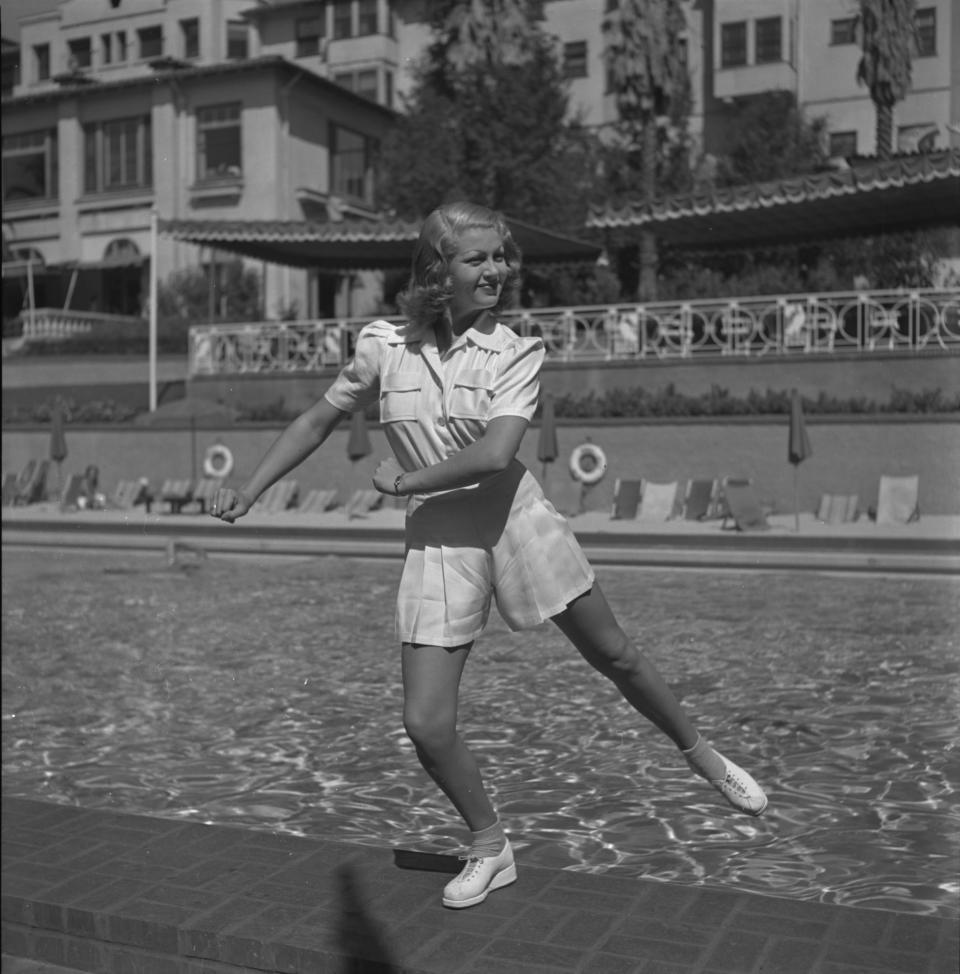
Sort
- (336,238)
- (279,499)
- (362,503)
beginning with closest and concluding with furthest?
(362,503) < (279,499) < (336,238)

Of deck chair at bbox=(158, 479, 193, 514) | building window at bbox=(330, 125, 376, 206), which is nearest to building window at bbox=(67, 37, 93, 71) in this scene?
deck chair at bbox=(158, 479, 193, 514)

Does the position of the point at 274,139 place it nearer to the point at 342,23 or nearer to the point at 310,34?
the point at 310,34

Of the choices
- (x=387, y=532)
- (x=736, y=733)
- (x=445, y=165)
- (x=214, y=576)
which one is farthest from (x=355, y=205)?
(x=736, y=733)

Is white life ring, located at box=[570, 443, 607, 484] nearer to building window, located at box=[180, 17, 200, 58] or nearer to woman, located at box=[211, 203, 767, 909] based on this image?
building window, located at box=[180, 17, 200, 58]

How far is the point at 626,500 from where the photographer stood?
1802cm

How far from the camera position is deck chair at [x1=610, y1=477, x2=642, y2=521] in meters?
17.8

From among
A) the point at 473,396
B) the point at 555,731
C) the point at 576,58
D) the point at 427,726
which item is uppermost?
the point at 576,58

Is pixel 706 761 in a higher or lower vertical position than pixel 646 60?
lower

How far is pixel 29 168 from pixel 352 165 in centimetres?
1076

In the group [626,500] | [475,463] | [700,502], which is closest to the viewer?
[475,463]

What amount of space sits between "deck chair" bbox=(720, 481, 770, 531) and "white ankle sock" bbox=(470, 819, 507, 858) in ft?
41.7

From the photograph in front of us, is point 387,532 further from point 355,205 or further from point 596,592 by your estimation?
point 355,205

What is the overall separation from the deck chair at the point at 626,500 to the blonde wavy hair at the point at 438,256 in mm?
14484

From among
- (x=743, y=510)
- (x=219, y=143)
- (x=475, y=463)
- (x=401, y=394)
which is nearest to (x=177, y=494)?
(x=743, y=510)
